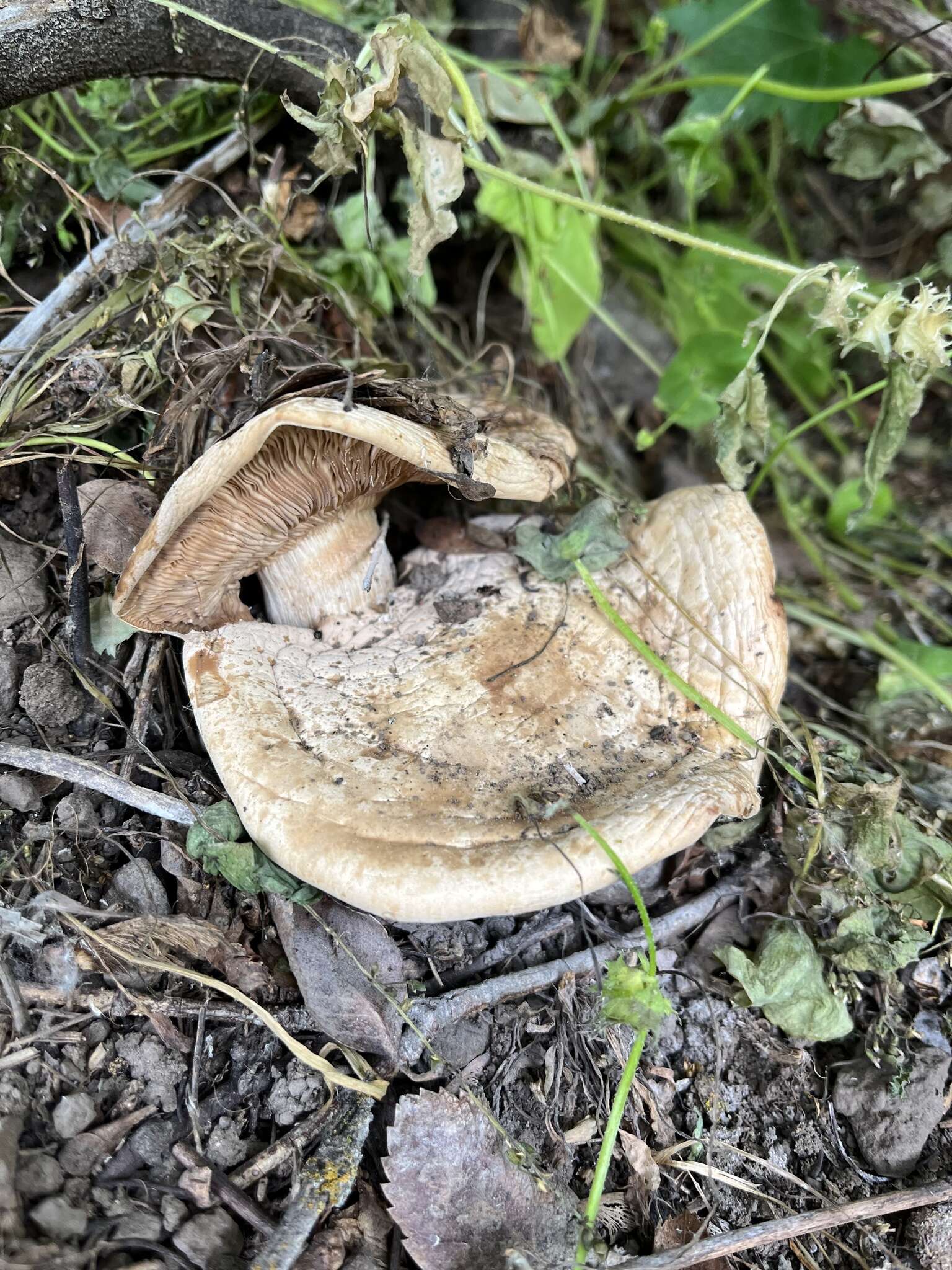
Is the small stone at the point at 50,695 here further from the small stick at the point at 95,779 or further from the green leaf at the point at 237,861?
the green leaf at the point at 237,861

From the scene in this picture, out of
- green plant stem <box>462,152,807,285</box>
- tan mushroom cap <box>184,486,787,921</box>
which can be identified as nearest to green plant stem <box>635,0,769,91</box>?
A: green plant stem <box>462,152,807,285</box>

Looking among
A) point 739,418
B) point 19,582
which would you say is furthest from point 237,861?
point 739,418

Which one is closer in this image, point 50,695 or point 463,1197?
point 463,1197

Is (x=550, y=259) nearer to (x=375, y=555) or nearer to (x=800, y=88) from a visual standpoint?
(x=800, y=88)

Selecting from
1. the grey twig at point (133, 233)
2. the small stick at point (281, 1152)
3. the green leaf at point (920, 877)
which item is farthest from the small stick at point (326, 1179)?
the grey twig at point (133, 233)

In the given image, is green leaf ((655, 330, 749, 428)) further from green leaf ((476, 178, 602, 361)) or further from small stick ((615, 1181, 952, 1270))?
small stick ((615, 1181, 952, 1270))

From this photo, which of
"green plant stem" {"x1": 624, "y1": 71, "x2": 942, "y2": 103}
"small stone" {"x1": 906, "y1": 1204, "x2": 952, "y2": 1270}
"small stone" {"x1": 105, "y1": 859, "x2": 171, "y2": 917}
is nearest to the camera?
"small stone" {"x1": 906, "y1": 1204, "x2": 952, "y2": 1270}

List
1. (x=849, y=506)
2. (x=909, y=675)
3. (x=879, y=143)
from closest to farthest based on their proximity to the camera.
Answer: (x=909, y=675)
(x=879, y=143)
(x=849, y=506)
